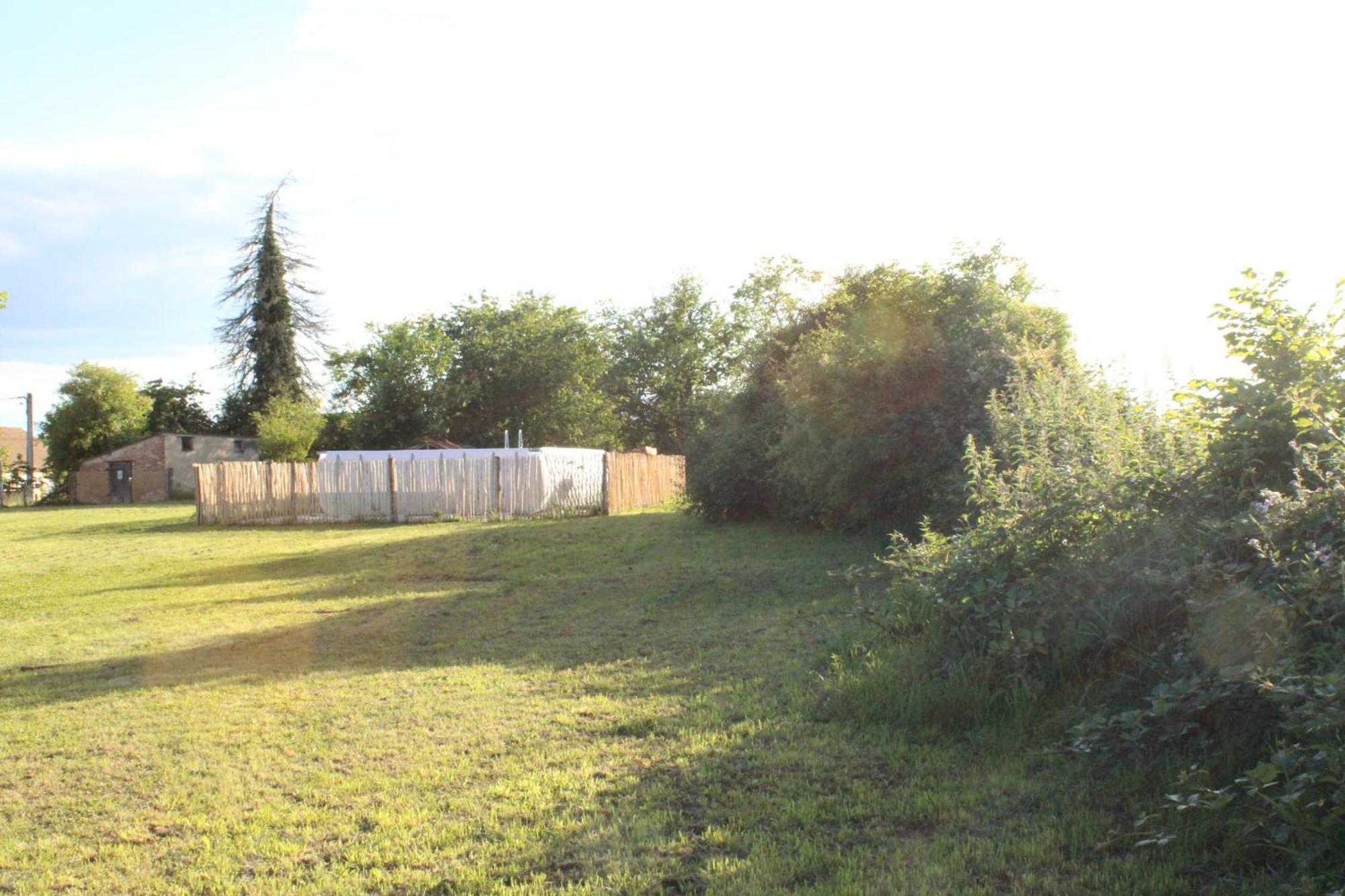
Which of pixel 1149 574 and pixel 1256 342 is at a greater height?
pixel 1256 342

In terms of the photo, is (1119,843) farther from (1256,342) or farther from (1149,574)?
(1256,342)

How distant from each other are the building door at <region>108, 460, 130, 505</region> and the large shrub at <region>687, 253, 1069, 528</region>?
41.1 m

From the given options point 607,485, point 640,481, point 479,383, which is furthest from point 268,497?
point 479,383

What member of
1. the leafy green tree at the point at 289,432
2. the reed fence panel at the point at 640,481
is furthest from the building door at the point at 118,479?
the reed fence panel at the point at 640,481

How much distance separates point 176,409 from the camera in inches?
2216

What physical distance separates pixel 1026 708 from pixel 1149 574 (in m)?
0.87

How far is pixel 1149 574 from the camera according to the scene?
4547 mm

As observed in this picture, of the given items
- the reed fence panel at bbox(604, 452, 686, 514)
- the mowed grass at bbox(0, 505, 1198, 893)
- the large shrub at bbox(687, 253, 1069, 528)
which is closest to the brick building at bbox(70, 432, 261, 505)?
the reed fence panel at bbox(604, 452, 686, 514)

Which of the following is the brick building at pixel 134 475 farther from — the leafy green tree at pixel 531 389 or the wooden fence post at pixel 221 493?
the wooden fence post at pixel 221 493

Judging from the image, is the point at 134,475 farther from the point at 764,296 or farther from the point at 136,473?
the point at 764,296

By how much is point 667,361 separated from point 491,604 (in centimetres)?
4112

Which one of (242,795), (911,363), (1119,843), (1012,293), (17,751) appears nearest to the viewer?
(1119,843)

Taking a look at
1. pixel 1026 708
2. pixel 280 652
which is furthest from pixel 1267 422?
pixel 280 652

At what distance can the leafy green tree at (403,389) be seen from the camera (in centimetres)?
4519
